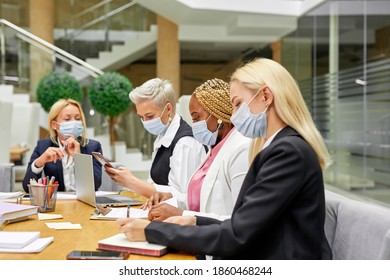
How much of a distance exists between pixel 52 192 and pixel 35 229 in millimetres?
392

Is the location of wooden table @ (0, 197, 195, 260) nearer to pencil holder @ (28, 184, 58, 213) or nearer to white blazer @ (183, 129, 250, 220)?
pencil holder @ (28, 184, 58, 213)

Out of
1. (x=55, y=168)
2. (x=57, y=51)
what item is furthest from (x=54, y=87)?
(x=55, y=168)

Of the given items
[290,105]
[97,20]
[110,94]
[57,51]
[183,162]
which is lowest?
[183,162]

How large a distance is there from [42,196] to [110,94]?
183 inches

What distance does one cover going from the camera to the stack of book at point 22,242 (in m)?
1.36

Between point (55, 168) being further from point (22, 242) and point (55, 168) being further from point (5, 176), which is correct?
point (22, 242)

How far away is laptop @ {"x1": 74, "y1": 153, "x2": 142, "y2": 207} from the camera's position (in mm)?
2129

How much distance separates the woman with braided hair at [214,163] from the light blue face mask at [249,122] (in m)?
0.17

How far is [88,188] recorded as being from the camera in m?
2.22

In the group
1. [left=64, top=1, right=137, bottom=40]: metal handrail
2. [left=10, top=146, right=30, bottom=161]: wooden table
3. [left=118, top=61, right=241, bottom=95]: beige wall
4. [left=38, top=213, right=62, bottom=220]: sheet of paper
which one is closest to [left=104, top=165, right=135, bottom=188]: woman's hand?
[left=38, top=213, right=62, bottom=220]: sheet of paper

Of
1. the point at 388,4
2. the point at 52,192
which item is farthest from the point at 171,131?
the point at 388,4

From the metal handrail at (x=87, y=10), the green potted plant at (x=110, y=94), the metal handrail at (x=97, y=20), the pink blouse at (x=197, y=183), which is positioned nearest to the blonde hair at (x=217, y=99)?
the pink blouse at (x=197, y=183)

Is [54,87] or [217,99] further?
[54,87]

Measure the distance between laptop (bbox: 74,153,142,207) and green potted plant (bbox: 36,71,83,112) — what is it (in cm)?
474
